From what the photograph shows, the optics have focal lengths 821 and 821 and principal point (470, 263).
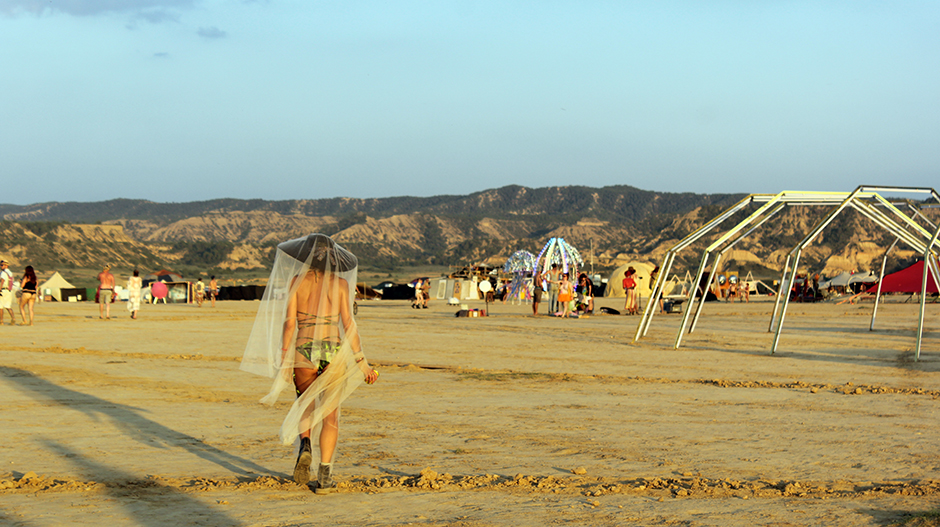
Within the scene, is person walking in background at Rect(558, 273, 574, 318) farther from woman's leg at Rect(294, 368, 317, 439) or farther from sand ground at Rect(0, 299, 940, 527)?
woman's leg at Rect(294, 368, 317, 439)

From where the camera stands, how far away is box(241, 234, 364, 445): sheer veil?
5738mm

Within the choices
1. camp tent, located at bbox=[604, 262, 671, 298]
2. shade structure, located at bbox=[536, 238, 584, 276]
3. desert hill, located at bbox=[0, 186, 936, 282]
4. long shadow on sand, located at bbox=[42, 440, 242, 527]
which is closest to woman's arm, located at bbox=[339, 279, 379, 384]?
long shadow on sand, located at bbox=[42, 440, 242, 527]

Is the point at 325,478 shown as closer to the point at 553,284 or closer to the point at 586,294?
the point at 553,284

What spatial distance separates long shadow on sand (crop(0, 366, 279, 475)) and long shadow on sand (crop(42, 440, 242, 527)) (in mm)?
694

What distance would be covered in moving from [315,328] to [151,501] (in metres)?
1.53

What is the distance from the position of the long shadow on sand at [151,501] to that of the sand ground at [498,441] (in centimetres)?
3

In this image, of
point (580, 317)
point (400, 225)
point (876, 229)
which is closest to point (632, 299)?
point (580, 317)

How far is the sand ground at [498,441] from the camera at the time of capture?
502cm

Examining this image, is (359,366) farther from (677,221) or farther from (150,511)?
Answer: (677,221)

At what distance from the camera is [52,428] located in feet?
25.2

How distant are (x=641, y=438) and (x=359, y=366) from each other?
110 inches

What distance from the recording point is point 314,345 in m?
5.81

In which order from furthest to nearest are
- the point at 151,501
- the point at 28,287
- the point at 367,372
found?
the point at 28,287 < the point at 367,372 < the point at 151,501

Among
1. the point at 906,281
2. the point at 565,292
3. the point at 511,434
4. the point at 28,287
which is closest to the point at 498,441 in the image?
the point at 511,434
